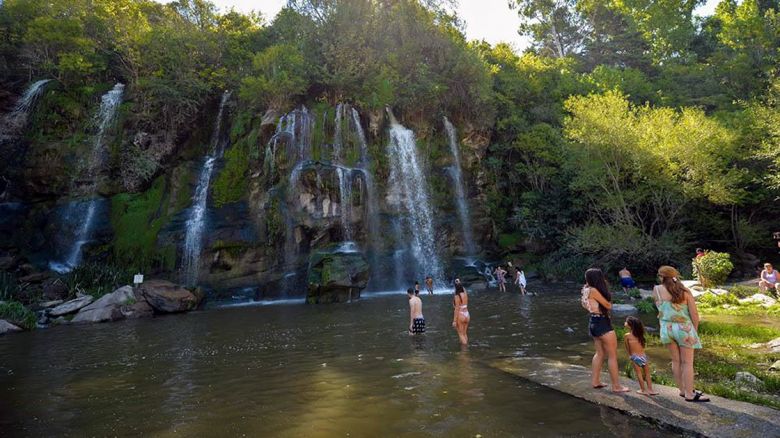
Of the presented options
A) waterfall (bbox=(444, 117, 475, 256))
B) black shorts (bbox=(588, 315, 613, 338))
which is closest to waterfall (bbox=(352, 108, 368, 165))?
waterfall (bbox=(444, 117, 475, 256))

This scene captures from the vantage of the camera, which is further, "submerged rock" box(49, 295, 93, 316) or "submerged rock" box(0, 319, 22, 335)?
"submerged rock" box(49, 295, 93, 316)

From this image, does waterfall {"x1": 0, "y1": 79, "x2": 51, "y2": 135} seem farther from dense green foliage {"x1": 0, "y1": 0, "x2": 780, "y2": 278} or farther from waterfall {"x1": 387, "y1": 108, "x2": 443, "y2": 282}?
waterfall {"x1": 387, "y1": 108, "x2": 443, "y2": 282}

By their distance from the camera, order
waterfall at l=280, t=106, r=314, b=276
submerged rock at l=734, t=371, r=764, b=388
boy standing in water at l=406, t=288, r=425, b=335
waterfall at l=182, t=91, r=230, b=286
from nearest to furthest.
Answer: submerged rock at l=734, t=371, r=764, b=388
boy standing in water at l=406, t=288, r=425, b=335
waterfall at l=182, t=91, r=230, b=286
waterfall at l=280, t=106, r=314, b=276

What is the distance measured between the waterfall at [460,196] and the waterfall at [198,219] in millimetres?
15224

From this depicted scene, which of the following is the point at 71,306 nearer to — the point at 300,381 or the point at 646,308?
the point at 300,381

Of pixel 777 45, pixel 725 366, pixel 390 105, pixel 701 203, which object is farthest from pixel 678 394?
pixel 777 45

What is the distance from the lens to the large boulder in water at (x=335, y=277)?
2000 cm

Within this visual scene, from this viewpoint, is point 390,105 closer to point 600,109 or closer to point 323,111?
point 323,111

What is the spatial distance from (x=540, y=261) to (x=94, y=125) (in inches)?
1149

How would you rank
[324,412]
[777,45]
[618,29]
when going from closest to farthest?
[324,412] → [777,45] → [618,29]

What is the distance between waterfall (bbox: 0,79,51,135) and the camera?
87.0 feet

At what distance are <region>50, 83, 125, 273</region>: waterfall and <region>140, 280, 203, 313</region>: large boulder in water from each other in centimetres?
708

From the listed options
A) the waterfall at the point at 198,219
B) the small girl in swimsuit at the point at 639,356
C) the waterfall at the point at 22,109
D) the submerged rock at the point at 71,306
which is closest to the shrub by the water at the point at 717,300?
the small girl in swimsuit at the point at 639,356

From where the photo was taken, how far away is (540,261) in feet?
91.4
